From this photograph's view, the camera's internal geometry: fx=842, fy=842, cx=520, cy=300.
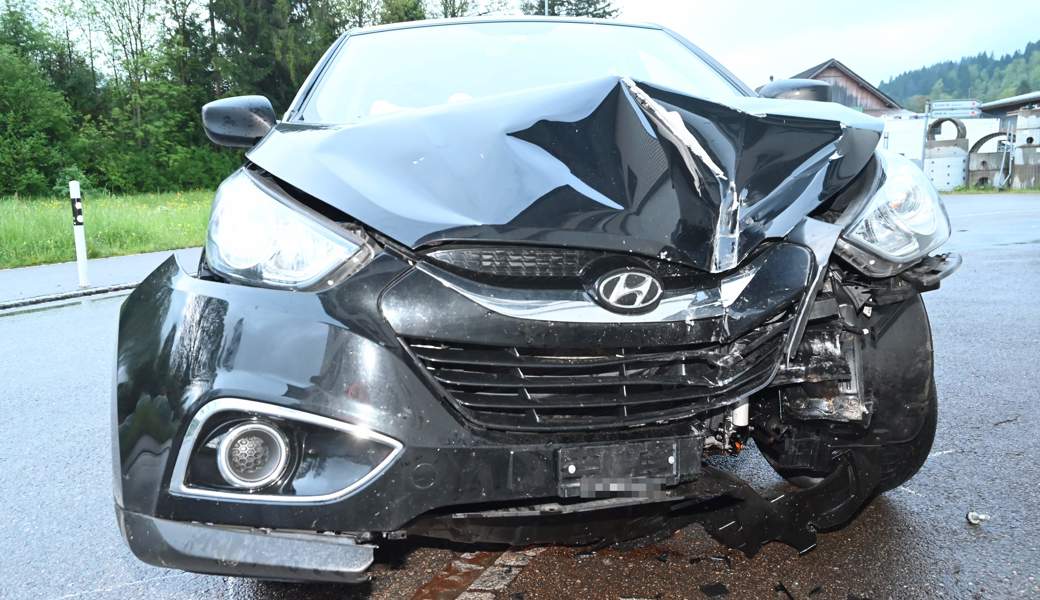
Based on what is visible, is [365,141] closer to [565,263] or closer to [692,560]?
[565,263]

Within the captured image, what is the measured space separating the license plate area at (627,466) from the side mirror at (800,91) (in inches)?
74.1

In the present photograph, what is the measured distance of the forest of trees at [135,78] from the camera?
114 ft

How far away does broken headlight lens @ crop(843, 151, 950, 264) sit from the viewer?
1.93m

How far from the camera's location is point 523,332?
5.34 ft

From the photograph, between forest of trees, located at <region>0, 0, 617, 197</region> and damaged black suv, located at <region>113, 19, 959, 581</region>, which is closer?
damaged black suv, located at <region>113, 19, 959, 581</region>

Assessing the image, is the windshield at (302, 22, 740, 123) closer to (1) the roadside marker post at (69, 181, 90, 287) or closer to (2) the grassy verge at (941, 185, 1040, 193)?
(1) the roadside marker post at (69, 181, 90, 287)

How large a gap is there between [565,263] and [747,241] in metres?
0.41

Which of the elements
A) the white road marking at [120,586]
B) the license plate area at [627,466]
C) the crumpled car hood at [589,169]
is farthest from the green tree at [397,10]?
the license plate area at [627,466]

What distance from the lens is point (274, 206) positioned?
71.4 inches

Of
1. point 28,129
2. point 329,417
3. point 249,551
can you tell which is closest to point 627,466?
point 329,417

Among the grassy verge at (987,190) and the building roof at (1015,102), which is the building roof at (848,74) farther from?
the grassy verge at (987,190)

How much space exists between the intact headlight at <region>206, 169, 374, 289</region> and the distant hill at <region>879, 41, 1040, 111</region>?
4334 inches

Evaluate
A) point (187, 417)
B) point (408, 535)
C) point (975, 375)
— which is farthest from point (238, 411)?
point (975, 375)

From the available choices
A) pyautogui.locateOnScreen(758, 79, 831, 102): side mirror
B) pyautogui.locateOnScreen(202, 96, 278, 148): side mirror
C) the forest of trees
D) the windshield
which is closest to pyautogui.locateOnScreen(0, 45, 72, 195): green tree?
the forest of trees
